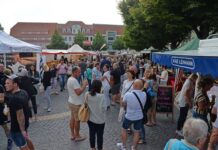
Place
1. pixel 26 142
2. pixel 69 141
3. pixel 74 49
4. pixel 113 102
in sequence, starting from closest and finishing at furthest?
pixel 26 142 < pixel 69 141 < pixel 113 102 < pixel 74 49

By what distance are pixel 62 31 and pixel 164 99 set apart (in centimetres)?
10496

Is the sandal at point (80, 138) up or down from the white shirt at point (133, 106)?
down

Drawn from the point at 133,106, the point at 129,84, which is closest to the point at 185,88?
the point at 129,84

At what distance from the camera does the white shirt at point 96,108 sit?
640 centimetres

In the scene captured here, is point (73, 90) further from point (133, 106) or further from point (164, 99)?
point (164, 99)

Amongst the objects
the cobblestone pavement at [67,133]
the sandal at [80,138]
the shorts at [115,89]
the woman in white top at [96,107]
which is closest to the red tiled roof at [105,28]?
the shorts at [115,89]

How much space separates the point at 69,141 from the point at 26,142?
2246 mm

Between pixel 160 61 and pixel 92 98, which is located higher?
pixel 160 61

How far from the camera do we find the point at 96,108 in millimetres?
6430

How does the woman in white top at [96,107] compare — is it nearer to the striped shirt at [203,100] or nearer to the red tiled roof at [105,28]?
the striped shirt at [203,100]

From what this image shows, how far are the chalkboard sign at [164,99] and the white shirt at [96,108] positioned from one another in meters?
4.19

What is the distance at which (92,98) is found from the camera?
643 cm

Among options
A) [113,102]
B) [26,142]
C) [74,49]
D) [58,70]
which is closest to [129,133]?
[26,142]

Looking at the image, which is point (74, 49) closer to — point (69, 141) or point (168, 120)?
point (168, 120)
